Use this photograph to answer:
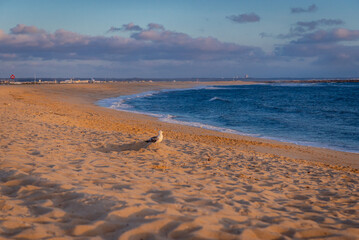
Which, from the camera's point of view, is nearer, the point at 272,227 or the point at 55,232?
the point at 55,232

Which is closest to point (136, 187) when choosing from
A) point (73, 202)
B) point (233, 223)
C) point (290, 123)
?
point (73, 202)

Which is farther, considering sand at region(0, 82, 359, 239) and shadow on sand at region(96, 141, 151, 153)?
shadow on sand at region(96, 141, 151, 153)

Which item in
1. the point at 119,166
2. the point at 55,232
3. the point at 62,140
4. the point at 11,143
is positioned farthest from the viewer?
the point at 62,140

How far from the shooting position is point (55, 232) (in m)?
3.10

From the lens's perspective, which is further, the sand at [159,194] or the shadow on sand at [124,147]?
the shadow on sand at [124,147]

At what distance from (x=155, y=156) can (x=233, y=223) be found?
435 centimetres

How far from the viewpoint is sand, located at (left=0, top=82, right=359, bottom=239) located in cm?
330

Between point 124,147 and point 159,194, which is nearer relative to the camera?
point 159,194

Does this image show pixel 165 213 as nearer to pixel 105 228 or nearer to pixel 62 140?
pixel 105 228

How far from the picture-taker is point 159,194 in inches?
176

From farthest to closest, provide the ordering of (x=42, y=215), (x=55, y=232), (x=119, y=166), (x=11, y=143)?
(x=11, y=143)
(x=119, y=166)
(x=42, y=215)
(x=55, y=232)

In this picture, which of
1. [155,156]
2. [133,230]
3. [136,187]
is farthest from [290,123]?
[133,230]

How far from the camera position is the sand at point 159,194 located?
330 centimetres

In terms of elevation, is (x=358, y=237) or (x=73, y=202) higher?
(x=73, y=202)
